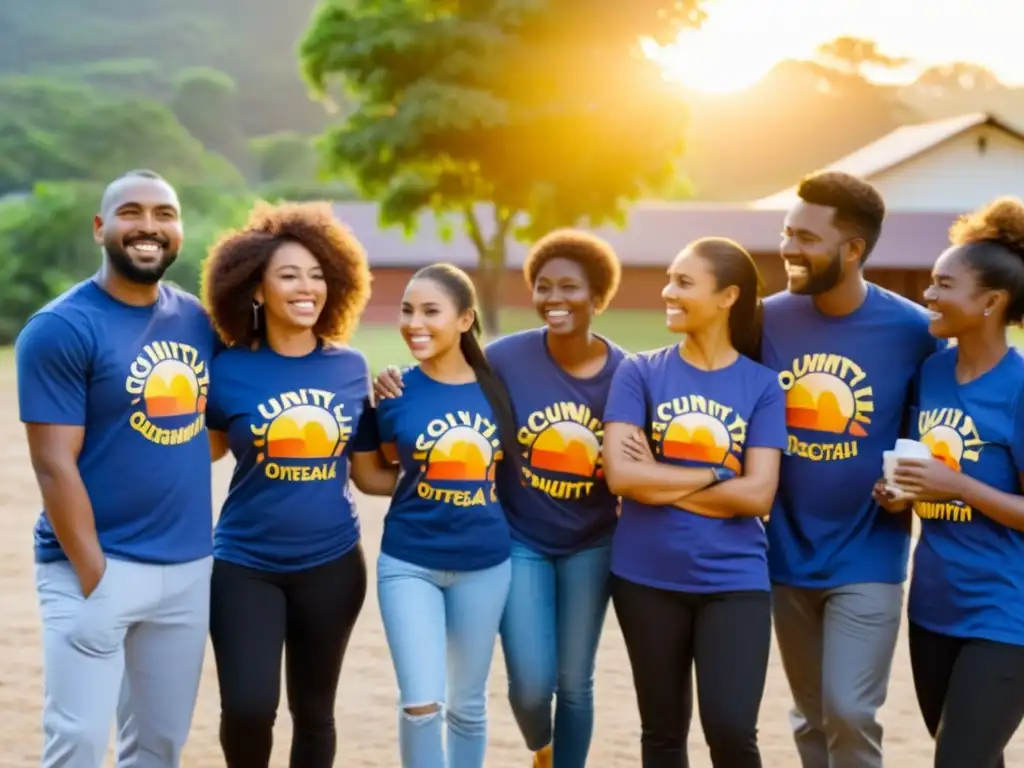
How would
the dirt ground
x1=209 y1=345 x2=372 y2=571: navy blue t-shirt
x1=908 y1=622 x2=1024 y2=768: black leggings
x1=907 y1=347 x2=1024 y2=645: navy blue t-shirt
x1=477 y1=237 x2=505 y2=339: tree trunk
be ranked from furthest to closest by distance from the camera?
x1=477 y1=237 x2=505 y2=339: tree trunk
the dirt ground
x1=209 y1=345 x2=372 y2=571: navy blue t-shirt
x1=907 y1=347 x2=1024 y2=645: navy blue t-shirt
x1=908 y1=622 x2=1024 y2=768: black leggings

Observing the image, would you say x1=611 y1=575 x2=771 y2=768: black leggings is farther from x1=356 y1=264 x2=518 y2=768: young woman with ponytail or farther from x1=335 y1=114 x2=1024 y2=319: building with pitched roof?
x1=335 y1=114 x2=1024 y2=319: building with pitched roof

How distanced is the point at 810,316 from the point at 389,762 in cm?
268

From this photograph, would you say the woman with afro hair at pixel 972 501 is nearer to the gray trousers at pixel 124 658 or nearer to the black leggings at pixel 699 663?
the black leggings at pixel 699 663

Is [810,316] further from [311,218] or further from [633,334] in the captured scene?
[633,334]

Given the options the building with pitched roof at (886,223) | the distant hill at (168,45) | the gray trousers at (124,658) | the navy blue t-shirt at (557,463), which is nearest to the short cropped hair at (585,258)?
the navy blue t-shirt at (557,463)

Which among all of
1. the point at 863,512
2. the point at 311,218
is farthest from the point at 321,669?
the point at 863,512

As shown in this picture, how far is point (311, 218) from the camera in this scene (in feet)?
15.8

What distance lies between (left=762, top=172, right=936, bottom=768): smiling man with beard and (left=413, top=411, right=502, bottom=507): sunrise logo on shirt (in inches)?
42.9

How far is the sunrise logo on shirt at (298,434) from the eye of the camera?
4398 millimetres

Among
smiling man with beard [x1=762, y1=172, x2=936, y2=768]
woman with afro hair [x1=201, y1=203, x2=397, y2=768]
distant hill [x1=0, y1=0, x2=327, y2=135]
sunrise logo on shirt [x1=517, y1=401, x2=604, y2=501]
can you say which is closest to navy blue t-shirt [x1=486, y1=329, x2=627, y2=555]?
sunrise logo on shirt [x1=517, y1=401, x2=604, y2=501]

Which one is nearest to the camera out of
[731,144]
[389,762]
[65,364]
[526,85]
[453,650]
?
[65,364]

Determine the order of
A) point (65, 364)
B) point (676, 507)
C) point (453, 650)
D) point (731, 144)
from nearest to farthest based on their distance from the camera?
1. point (65, 364)
2. point (676, 507)
3. point (453, 650)
4. point (731, 144)

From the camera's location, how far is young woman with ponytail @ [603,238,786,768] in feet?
13.8

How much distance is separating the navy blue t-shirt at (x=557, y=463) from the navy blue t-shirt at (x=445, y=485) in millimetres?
154
